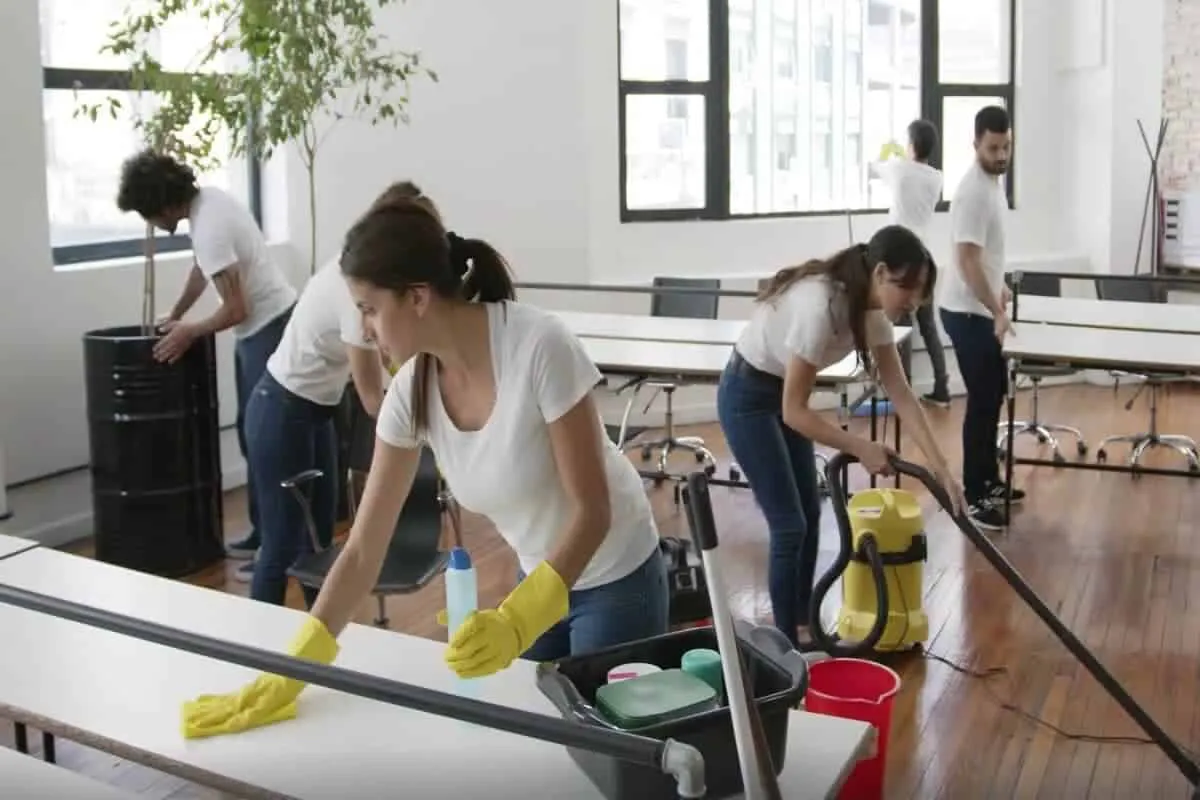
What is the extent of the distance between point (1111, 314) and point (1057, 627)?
3188 mm

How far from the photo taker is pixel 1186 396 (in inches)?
302

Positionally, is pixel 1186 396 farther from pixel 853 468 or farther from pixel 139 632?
pixel 139 632

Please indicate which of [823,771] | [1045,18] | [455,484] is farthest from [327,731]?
[1045,18]

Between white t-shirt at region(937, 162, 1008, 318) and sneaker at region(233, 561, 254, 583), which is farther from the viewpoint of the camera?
white t-shirt at region(937, 162, 1008, 318)

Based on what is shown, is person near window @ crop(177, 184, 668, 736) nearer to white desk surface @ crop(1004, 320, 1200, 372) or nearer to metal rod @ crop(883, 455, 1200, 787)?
metal rod @ crop(883, 455, 1200, 787)

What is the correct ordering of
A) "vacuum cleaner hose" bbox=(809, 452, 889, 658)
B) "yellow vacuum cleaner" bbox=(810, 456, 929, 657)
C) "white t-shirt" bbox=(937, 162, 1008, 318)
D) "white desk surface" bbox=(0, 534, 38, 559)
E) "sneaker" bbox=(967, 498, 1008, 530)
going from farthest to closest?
"sneaker" bbox=(967, 498, 1008, 530) < "white t-shirt" bbox=(937, 162, 1008, 318) < "yellow vacuum cleaner" bbox=(810, 456, 929, 657) < "vacuum cleaner hose" bbox=(809, 452, 889, 658) < "white desk surface" bbox=(0, 534, 38, 559)

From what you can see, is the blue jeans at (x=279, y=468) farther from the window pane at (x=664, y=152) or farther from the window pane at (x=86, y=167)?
the window pane at (x=664, y=152)

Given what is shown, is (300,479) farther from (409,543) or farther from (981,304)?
(981,304)

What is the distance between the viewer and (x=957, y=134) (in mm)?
8164

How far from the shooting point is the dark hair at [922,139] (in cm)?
689

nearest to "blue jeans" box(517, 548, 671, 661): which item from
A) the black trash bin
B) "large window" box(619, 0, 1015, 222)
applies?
the black trash bin

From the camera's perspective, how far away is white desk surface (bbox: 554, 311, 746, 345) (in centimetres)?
548

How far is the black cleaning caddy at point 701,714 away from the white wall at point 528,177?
12.2ft

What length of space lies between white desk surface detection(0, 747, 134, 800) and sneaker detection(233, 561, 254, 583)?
280cm
